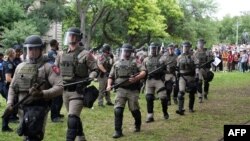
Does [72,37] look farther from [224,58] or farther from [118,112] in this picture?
[224,58]

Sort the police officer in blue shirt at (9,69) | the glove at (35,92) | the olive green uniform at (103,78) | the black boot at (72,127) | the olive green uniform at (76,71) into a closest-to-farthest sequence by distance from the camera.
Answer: the glove at (35,92)
the black boot at (72,127)
the olive green uniform at (76,71)
the police officer in blue shirt at (9,69)
the olive green uniform at (103,78)

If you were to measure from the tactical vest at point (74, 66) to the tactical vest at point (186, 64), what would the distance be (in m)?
5.63

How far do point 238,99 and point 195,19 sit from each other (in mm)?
58252

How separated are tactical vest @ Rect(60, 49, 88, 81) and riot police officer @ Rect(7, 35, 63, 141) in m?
1.65

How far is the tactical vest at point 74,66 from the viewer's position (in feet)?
30.5

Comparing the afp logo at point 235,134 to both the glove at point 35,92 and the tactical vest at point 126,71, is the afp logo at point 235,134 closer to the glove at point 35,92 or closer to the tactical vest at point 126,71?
the glove at point 35,92

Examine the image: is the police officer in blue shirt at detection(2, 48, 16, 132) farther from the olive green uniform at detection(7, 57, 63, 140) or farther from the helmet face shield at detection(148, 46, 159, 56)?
the helmet face shield at detection(148, 46, 159, 56)

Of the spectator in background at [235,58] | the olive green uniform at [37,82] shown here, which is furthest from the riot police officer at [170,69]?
the spectator in background at [235,58]

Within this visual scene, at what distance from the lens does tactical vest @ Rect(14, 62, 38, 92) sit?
745 centimetres

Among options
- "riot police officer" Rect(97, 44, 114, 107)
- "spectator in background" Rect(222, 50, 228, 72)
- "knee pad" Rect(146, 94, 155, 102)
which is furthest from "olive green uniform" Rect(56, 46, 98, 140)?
"spectator in background" Rect(222, 50, 228, 72)

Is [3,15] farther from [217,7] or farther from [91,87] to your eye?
Result: [217,7]

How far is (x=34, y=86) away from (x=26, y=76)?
1.25ft

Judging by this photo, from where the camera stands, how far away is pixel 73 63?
30.5 ft

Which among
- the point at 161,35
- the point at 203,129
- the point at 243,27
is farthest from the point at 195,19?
the point at 203,129
